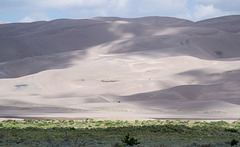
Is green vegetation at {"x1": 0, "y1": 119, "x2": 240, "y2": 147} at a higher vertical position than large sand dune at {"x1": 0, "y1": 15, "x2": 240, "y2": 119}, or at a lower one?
lower

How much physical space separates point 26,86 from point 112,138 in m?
33.8

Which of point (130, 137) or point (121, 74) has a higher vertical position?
point (121, 74)

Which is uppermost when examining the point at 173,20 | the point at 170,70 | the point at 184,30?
the point at 173,20

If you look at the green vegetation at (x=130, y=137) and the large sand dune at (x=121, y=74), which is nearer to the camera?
the green vegetation at (x=130, y=137)

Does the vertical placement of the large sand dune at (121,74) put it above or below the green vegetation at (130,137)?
above

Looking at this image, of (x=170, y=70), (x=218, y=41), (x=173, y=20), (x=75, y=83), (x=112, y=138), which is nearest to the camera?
(x=112, y=138)

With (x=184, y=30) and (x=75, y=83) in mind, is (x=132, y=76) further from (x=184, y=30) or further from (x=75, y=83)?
(x=184, y=30)

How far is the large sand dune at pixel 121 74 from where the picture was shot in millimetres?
28381

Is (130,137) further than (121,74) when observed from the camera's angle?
No

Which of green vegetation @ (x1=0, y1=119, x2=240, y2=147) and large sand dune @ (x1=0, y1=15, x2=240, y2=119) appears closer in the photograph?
green vegetation @ (x1=0, y1=119, x2=240, y2=147)

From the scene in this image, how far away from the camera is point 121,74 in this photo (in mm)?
49938

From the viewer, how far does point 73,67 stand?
5622cm

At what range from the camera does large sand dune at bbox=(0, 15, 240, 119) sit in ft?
93.1

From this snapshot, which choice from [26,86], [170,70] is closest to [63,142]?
[26,86]
